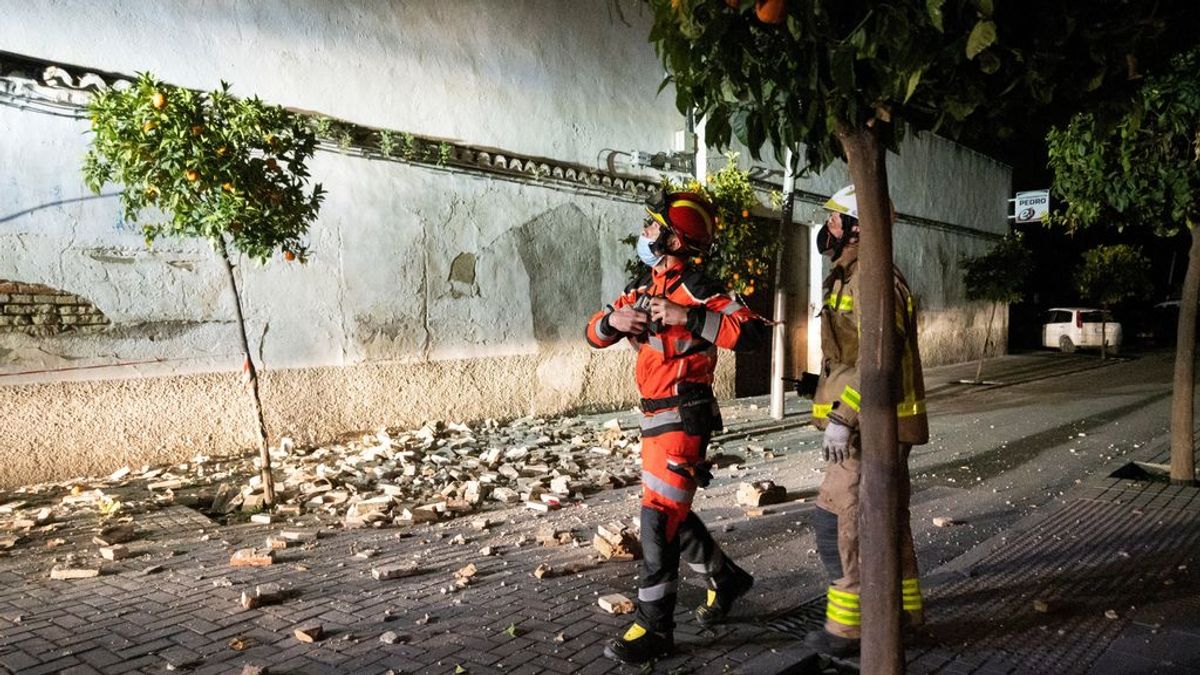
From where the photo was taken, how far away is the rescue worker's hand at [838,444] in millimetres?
3455

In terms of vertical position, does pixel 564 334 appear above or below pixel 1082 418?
above

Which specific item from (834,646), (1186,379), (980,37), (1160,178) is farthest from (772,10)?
(1186,379)

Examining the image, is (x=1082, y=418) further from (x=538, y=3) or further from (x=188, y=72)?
(x=188, y=72)

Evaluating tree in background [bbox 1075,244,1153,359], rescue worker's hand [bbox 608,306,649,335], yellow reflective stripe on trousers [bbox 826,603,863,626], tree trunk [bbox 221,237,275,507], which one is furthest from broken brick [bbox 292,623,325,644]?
tree in background [bbox 1075,244,1153,359]

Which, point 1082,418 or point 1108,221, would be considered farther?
point 1082,418

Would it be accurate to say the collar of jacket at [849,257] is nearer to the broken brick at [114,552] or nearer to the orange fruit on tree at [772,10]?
the orange fruit on tree at [772,10]

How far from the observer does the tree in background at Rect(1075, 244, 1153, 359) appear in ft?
74.3

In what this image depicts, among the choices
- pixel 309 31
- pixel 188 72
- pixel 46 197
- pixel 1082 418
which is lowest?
pixel 1082 418

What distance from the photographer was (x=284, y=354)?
8.50 meters

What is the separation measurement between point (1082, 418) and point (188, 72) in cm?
1259

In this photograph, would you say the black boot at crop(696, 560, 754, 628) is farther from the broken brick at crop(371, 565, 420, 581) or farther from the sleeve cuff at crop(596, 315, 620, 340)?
the broken brick at crop(371, 565, 420, 581)

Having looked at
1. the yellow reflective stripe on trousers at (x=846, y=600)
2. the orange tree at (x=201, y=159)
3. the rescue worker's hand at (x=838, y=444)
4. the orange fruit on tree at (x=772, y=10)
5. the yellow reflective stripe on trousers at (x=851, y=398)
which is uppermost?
the orange tree at (x=201, y=159)

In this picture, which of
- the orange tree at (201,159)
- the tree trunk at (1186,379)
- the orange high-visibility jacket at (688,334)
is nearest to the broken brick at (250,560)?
the orange tree at (201,159)

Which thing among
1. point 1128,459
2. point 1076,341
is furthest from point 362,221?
point 1076,341
